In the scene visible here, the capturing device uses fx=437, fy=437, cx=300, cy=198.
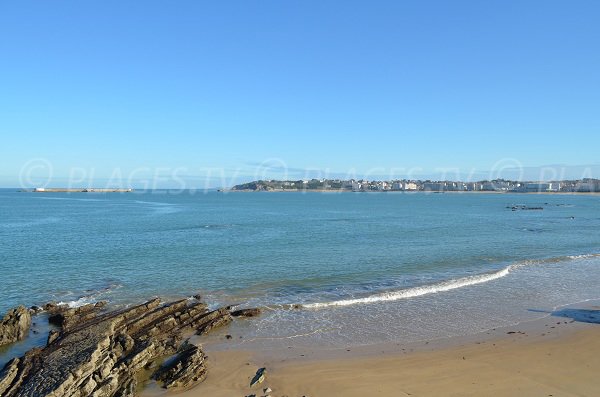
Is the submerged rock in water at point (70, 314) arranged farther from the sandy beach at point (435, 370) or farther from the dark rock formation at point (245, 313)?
the sandy beach at point (435, 370)

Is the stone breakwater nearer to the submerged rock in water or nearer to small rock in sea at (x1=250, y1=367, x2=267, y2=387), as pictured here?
the submerged rock in water

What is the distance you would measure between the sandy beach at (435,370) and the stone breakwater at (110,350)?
95cm

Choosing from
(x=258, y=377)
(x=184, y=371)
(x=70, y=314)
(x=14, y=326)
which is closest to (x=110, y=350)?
(x=184, y=371)

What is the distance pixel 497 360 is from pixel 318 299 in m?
9.94

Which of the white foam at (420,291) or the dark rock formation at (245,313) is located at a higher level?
the white foam at (420,291)

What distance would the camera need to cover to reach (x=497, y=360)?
1548cm

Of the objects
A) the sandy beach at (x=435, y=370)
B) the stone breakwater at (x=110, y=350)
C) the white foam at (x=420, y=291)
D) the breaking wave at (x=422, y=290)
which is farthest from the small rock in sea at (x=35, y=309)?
the white foam at (x=420, y=291)

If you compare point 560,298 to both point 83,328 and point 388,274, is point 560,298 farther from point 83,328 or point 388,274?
point 83,328

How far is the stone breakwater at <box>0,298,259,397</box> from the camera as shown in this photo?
1283 centimetres

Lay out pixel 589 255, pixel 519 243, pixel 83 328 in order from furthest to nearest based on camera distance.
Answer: pixel 519 243
pixel 589 255
pixel 83 328

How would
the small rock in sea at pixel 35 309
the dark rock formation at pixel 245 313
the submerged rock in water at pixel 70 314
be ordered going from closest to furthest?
the submerged rock in water at pixel 70 314, the dark rock formation at pixel 245 313, the small rock in sea at pixel 35 309

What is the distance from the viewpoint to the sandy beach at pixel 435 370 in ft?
43.6

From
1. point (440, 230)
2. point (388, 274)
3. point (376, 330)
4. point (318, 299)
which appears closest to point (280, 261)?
point (388, 274)

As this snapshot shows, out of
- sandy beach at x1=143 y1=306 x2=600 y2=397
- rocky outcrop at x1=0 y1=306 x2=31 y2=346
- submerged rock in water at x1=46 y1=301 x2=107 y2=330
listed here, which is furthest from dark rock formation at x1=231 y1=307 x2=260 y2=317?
rocky outcrop at x1=0 y1=306 x2=31 y2=346
